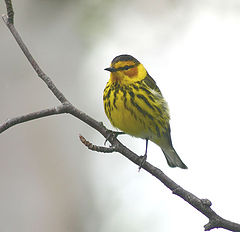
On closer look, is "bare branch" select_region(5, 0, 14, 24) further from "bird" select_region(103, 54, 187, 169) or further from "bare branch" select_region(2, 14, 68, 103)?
"bird" select_region(103, 54, 187, 169)

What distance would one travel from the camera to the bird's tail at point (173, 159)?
5020 millimetres

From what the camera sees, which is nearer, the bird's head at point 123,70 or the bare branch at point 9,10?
the bare branch at point 9,10

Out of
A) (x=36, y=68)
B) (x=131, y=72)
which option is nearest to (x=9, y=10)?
(x=36, y=68)

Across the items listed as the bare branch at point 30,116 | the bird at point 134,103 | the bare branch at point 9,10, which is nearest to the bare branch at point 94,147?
the bare branch at point 30,116

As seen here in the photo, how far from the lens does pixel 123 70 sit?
14.5 ft

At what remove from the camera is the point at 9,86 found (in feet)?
22.1

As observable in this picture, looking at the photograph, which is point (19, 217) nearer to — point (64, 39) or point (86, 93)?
point (86, 93)

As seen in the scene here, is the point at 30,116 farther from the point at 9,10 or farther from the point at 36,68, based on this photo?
the point at 9,10

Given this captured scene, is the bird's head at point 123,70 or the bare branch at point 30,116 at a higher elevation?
the bird's head at point 123,70

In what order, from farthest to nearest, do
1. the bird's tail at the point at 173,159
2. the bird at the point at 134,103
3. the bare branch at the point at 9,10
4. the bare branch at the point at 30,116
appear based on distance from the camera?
the bird's tail at the point at 173,159
the bird at the point at 134,103
the bare branch at the point at 9,10
the bare branch at the point at 30,116

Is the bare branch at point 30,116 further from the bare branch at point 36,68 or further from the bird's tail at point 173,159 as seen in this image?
the bird's tail at point 173,159

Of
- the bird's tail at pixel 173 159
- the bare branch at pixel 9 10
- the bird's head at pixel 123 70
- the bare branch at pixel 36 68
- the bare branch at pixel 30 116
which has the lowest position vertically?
the bare branch at pixel 30 116

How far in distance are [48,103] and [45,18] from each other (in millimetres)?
1402

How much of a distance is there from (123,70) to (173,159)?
1157mm
